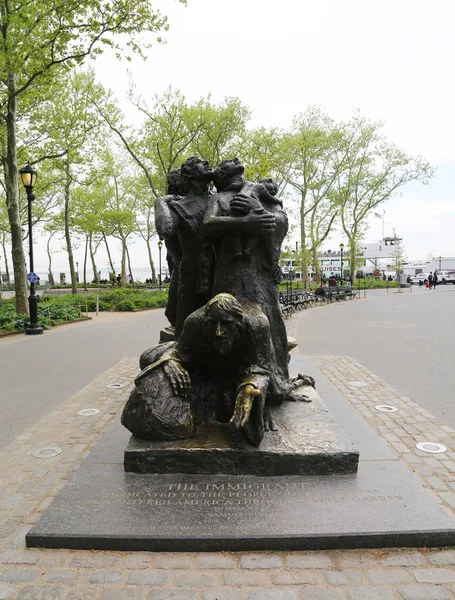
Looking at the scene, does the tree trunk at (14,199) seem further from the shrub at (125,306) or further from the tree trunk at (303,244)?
the tree trunk at (303,244)

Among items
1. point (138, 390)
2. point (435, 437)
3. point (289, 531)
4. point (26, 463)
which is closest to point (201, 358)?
point (138, 390)

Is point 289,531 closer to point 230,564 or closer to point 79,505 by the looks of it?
point 230,564

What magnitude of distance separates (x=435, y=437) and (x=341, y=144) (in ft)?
114

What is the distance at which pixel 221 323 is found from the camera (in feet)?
10.9

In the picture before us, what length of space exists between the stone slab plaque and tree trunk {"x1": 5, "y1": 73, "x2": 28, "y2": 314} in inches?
548

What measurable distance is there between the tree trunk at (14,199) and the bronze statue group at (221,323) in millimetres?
12514

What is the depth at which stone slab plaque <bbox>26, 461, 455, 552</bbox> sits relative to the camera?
259 centimetres

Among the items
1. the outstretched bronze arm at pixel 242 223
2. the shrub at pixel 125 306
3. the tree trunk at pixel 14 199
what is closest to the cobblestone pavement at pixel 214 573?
the outstretched bronze arm at pixel 242 223

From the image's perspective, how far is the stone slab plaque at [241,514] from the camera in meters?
2.59

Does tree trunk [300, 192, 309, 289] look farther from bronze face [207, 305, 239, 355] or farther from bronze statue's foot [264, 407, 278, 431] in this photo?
bronze face [207, 305, 239, 355]

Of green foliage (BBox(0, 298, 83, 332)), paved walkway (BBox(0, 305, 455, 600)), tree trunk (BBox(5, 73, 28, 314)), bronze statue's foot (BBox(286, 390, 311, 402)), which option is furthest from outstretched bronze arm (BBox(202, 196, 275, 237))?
tree trunk (BBox(5, 73, 28, 314))

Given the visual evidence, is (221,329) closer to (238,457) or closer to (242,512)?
(238,457)

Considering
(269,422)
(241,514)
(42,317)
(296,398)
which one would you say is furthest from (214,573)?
(42,317)

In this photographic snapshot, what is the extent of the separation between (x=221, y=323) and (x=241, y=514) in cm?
132
